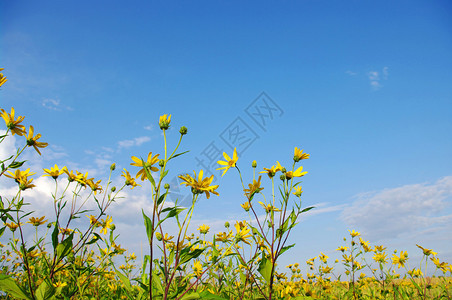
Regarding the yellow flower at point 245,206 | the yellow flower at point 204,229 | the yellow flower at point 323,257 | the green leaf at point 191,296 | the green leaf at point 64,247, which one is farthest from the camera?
the yellow flower at point 323,257

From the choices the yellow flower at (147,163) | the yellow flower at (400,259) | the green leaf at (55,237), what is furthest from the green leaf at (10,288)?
the yellow flower at (400,259)

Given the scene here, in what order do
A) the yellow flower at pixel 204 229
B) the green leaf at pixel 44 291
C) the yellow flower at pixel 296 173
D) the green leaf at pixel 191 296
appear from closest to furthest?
the green leaf at pixel 191 296 → the green leaf at pixel 44 291 → the yellow flower at pixel 296 173 → the yellow flower at pixel 204 229

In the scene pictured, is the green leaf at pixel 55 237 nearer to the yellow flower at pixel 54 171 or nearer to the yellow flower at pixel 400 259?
the yellow flower at pixel 54 171

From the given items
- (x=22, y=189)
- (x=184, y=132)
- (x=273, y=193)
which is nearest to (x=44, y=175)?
(x=22, y=189)

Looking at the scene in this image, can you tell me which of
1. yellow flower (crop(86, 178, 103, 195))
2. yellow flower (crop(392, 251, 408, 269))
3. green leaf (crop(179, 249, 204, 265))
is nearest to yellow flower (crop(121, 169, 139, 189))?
yellow flower (crop(86, 178, 103, 195))

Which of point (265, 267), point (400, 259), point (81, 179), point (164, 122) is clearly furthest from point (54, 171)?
point (400, 259)

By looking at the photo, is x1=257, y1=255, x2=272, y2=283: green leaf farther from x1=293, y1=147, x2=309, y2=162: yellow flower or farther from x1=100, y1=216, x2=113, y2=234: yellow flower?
x1=100, y1=216, x2=113, y2=234: yellow flower

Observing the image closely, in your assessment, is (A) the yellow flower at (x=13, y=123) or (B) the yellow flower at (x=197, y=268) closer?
(A) the yellow flower at (x=13, y=123)

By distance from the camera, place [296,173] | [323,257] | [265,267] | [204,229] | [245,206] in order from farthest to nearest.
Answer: [323,257]
[204,229]
[245,206]
[296,173]
[265,267]

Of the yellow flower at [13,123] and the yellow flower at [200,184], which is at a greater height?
the yellow flower at [13,123]

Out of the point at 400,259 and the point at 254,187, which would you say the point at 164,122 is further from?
the point at 400,259

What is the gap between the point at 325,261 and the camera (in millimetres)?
6176

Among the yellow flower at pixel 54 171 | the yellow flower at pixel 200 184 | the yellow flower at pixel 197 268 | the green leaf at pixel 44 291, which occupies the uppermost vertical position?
the yellow flower at pixel 54 171

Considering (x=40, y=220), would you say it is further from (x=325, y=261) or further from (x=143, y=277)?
(x=325, y=261)
